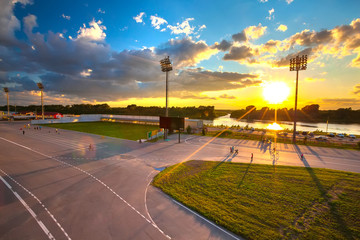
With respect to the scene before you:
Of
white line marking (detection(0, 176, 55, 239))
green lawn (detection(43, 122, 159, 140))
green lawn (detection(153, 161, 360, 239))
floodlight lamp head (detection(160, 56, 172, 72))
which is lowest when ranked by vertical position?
white line marking (detection(0, 176, 55, 239))

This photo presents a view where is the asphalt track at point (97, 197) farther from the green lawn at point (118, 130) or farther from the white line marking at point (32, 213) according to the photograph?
the green lawn at point (118, 130)

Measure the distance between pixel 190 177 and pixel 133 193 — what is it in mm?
6125

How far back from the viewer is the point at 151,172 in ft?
60.4

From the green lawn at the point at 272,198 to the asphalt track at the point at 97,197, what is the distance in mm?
1343

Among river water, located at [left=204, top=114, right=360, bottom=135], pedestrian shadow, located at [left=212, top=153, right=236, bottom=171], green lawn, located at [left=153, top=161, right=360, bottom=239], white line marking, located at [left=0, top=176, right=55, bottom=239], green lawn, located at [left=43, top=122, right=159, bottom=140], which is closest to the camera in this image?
white line marking, located at [left=0, top=176, right=55, bottom=239]

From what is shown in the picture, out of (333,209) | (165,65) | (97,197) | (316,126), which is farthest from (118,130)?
(316,126)

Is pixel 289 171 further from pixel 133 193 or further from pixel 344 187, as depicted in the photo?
pixel 133 193

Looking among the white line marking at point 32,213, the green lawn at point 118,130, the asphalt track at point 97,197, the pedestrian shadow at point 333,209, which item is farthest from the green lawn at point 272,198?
the green lawn at point 118,130

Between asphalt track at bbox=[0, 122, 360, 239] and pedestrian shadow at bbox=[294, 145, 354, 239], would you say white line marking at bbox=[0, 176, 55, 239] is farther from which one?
pedestrian shadow at bbox=[294, 145, 354, 239]

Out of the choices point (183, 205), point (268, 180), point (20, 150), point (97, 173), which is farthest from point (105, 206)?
point (20, 150)

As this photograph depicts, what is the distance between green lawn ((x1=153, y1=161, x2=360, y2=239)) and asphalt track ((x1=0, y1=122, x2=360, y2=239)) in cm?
134

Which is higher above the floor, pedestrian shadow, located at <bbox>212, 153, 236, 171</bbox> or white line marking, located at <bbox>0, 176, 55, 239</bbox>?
pedestrian shadow, located at <bbox>212, 153, 236, 171</bbox>

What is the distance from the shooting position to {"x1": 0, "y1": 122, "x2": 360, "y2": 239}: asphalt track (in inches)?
371

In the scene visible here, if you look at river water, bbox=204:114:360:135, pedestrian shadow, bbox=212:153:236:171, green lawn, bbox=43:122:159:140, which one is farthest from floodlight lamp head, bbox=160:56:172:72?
river water, bbox=204:114:360:135
